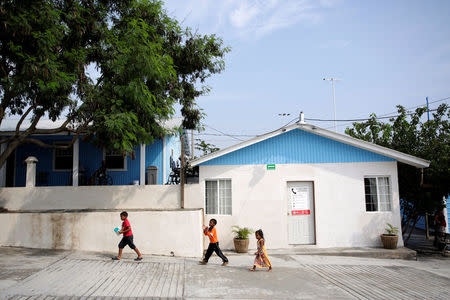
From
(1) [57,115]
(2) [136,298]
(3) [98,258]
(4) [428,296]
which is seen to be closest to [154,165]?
(1) [57,115]

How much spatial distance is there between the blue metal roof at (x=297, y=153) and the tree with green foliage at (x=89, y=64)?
307cm

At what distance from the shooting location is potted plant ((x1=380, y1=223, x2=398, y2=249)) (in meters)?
10.8

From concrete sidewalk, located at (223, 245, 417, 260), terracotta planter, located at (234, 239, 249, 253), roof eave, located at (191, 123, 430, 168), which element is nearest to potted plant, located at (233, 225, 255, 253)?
terracotta planter, located at (234, 239, 249, 253)

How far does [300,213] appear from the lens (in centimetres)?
1146

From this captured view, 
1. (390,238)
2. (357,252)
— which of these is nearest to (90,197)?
(357,252)

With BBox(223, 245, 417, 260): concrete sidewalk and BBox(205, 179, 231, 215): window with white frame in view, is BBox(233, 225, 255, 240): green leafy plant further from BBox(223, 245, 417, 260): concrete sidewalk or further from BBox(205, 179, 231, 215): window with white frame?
BBox(205, 179, 231, 215): window with white frame

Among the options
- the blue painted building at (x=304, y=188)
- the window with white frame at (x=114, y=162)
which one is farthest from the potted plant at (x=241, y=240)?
the window with white frame at (x=114, y=162)

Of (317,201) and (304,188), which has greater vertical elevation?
(304,188)

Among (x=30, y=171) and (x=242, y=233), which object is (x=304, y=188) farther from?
(x=30, y=171)

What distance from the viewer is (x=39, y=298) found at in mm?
5828

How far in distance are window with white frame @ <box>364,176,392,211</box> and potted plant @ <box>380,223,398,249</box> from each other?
0.73 metres

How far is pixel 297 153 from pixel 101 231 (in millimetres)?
7199

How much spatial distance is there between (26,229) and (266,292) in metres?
7.83

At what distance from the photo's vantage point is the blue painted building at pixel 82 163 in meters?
14.8
